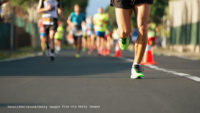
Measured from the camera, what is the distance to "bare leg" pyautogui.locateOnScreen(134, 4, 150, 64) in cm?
730

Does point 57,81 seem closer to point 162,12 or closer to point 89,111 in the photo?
point 89,111

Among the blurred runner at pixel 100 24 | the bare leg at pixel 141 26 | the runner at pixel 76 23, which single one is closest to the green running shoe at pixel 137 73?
the bare leg at pixel 141 26

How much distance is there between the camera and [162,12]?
3766 cm

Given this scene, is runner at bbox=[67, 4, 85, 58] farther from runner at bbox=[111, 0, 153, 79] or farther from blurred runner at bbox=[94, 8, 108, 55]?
runner at bbox=[111, 0, 153, 79]

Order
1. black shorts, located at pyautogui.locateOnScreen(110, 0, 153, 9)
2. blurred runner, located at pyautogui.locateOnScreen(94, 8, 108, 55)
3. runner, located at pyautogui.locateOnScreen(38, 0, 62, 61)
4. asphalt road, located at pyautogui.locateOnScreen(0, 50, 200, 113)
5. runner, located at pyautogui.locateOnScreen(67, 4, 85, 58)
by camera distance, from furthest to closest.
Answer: blurred runner, located at pyautogui.locateOnScreen(94, 8, 108, 55) < runner, located at pyautogui.locateOnScreen(67, 4, 85, 58) < runner, located at pyautogui.locateOnScreen(38, 0, 62, 61) < black shorts, located at pyautogui.locateOnScreen(110, 0, 153, 9) < asphalt road, located at pyautogui.locateOnScreen(0, 50, 200, 113)

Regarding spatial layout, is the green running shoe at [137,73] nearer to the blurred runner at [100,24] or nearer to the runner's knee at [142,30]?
the runner's knee at [142,30]

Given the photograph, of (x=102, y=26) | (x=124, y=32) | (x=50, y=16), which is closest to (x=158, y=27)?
(x=102, y=26)

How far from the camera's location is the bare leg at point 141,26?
24.0ft

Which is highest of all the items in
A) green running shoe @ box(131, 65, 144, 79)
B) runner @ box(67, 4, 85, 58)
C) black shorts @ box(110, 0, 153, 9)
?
black shorts @ box(110, 0, 153, 9)

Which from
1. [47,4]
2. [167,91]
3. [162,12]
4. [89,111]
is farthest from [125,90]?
[162,12]

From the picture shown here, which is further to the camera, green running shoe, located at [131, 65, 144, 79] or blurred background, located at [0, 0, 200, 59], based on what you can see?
blurred background, located at [0, 0, 200, 59]

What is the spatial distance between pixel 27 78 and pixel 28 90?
1.58 meters

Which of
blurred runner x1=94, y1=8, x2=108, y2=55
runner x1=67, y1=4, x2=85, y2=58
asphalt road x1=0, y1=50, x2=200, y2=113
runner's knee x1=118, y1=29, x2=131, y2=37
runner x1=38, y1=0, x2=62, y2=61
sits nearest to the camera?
asphalt road x1=0, y1=50, x2=200, y2=113

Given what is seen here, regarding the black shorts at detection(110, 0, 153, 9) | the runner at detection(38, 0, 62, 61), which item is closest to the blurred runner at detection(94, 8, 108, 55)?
the runner at detection(38, 0, 62, 61)
